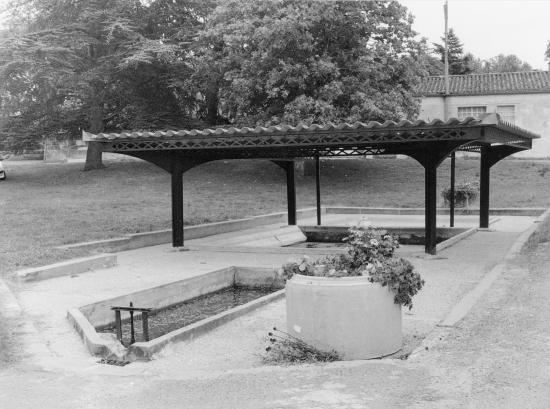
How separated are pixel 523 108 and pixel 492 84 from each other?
251 centimetres

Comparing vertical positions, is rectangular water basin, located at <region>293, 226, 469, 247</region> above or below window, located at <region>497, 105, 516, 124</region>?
below

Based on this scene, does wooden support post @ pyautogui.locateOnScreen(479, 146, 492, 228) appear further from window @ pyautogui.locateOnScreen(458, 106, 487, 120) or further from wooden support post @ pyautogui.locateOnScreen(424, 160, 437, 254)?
window @ pyautogui.locateOnScreen(458, 106, 487, 120)

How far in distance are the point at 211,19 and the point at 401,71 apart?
9.19m

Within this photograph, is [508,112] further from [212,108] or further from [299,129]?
[299,129]

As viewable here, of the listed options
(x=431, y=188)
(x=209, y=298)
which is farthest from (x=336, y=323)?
(x=431, y=188)

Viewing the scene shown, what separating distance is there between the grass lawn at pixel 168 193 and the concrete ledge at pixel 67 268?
0.65m

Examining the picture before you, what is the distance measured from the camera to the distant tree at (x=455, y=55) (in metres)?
56.8

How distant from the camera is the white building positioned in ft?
124

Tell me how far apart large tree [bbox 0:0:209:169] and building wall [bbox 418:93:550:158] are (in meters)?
14.6

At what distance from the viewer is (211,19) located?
31.1 meters

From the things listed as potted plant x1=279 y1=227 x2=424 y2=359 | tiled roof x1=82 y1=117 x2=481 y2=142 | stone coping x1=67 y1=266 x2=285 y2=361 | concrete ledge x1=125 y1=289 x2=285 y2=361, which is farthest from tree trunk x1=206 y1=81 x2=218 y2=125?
potted plant x1=279 y1=227 x2=424 y2=359

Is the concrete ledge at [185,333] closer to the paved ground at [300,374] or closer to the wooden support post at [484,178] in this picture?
the paved ground at [300,374]

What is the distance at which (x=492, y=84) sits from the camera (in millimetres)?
39375

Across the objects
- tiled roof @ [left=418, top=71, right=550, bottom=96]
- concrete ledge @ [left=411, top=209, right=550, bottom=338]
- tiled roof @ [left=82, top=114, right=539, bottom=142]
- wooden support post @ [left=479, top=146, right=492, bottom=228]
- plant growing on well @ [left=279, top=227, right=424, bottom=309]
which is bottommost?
concrete ledge @ [left=411, top=209, right=550, bottom=338]
